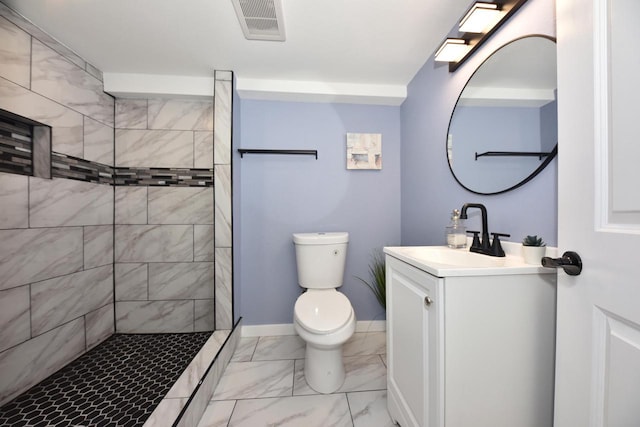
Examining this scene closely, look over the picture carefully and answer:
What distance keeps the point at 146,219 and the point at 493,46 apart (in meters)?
2.63

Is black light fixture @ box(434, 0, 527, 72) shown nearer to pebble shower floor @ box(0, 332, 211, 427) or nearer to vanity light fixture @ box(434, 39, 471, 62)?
vanity light fixture @ box(434, 39, 471, 62)

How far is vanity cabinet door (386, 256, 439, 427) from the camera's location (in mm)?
900

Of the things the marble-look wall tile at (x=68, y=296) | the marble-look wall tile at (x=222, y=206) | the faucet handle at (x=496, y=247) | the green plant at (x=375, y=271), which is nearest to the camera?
the faucet handle at (x=496, y=247)

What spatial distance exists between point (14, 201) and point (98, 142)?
73 cm

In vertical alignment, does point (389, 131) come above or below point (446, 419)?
above

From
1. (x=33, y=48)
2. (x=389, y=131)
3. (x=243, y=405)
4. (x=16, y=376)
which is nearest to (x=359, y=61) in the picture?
(x=389, y=131)

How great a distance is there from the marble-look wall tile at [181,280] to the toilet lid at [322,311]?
972mm

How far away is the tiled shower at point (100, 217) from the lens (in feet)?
4.56

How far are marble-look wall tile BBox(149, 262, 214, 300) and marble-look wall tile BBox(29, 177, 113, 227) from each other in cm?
58

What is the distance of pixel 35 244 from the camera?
148 centimetres

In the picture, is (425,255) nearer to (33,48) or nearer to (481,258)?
(481,258)

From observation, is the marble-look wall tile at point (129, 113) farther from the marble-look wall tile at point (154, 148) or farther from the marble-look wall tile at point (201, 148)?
the marble-look wall tile at point (201, 148)

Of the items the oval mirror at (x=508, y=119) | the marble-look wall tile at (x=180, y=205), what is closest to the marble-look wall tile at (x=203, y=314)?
the marble-look wall tile at (x=180, y=205)

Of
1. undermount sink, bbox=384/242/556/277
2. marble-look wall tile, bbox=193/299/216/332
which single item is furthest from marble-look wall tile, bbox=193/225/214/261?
undermount sink, bbox=384/242/556/277
